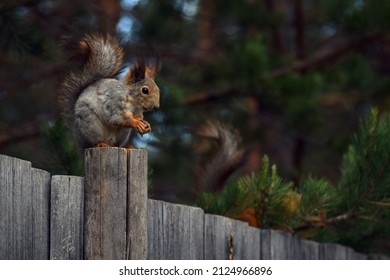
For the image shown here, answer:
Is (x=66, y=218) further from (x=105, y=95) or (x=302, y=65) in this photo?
(x=302, y=65)

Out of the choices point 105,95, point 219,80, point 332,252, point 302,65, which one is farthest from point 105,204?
point 302,65

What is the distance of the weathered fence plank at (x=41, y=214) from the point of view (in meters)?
2.39

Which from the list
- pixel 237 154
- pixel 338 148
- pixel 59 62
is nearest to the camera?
pixel 237 154

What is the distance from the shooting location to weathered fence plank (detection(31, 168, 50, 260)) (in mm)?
2391

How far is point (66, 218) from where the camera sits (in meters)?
2.46

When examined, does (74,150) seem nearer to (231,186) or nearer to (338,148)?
(231,186)

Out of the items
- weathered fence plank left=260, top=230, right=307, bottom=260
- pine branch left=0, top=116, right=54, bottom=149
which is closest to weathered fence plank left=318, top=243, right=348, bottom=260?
weathered fence plank left=260, top=230, right=307, bottom=260

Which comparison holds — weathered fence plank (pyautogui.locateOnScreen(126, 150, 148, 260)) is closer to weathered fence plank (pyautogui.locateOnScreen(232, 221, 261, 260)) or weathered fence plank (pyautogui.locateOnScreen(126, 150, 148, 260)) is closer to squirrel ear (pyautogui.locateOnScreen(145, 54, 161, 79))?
squirrel ear (pyautogui.locateOnScreen(145, 54, 161, 79))

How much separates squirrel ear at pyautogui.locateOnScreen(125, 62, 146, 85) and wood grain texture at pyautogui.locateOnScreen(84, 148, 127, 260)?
345mm

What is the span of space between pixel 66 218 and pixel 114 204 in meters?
0.13
